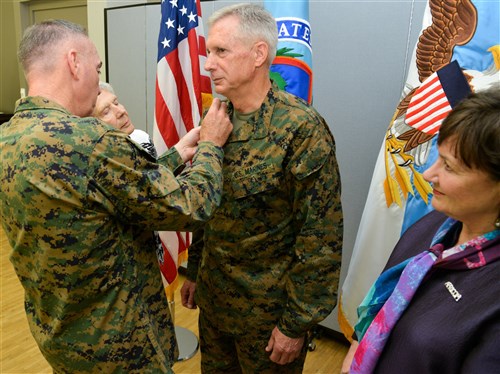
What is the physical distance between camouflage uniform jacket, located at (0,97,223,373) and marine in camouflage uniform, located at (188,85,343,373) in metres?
0.16

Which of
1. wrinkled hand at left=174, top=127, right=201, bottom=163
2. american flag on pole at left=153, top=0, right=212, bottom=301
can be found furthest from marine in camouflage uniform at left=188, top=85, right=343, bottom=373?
american flag on pole at left=153, top=0, right=212, bottom=301

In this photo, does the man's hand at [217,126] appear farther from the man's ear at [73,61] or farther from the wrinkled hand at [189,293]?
the wrinkled hand at [189,293]

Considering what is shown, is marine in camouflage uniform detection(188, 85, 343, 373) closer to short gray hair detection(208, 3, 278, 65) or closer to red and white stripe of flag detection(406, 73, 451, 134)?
short gray hair detection(208, 3, 278, 65)

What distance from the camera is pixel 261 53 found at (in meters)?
1.25

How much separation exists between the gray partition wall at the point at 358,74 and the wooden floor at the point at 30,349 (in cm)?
16

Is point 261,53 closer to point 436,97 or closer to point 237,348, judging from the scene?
point 436,97

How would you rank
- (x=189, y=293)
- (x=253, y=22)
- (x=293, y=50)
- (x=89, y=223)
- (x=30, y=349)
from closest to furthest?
(x=89, y=223) < (x=253, y=22) < (x=189, y=293) < (x=293, y=50) < (x=30, y=349)

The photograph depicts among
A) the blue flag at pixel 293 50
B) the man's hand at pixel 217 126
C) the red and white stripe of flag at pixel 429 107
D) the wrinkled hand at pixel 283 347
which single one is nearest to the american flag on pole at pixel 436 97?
the red and white stripe of flag at pixel 429 107

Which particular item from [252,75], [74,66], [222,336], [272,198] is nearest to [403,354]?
[272,198]

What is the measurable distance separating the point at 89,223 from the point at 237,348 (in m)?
0.77

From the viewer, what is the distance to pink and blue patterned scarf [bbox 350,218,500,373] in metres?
0.89

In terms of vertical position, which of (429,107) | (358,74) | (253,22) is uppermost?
(253,22)

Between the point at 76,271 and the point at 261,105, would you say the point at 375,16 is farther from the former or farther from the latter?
the point at 76,271

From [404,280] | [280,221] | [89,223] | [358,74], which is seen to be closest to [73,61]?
[89,223]
